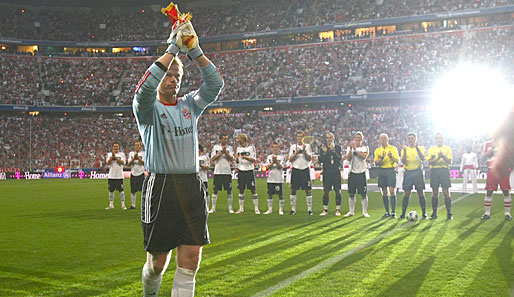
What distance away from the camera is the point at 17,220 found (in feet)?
45.6

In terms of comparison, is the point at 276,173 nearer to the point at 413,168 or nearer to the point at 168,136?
the point at 413,168

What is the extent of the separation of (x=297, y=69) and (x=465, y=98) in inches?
625

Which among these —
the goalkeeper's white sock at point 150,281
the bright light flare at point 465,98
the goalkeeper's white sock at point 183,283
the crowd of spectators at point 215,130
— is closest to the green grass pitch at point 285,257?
the goalkeeper's white sock at point 150,281

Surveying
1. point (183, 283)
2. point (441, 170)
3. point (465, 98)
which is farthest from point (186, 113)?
point (465, 98)

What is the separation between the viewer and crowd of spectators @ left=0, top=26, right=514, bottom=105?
4272cm

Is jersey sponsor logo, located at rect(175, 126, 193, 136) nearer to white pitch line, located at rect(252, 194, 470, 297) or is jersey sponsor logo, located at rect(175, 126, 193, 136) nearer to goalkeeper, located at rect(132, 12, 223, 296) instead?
goalkeeper, located at rect(132, 12, 223, 296)

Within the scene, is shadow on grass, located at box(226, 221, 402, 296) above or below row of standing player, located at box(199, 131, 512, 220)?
below

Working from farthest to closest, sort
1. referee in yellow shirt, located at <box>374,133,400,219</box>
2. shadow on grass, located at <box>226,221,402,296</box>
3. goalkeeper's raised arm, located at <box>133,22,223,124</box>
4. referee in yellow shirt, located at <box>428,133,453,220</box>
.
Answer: referee in yellow shirt, located at <box>374,133,400,219</box> → referee in yellow shirt, located at <box>428,133,453,220</box> → shadow on grass, located at <box>226,221,402,296</box> → goalkeeper's raised arm, located at <box>133,22,223,124</box>

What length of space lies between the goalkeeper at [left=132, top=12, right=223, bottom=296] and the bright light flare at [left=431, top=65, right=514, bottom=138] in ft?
124

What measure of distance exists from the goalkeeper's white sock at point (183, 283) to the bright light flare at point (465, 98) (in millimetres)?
38052

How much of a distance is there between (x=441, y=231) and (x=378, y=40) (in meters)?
38.4

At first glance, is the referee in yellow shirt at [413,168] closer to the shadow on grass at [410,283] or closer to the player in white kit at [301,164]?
the player in white kit at [301,164]

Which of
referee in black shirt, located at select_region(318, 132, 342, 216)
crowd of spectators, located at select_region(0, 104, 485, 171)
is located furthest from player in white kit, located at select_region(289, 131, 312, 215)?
crowd of spectators, located at select_region(0, 104, 485, 171)

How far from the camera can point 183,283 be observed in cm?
391
